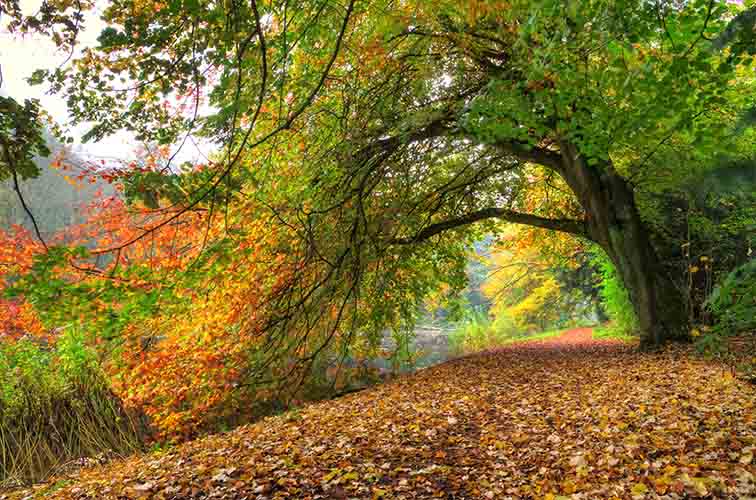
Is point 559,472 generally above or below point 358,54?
below

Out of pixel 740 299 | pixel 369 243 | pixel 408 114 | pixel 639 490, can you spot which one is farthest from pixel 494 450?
pixel 408 114

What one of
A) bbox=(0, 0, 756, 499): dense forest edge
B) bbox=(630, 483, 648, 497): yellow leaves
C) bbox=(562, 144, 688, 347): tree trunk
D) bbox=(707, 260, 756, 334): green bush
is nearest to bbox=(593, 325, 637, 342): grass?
bbox=(0, 0, 756, 499): dense forest edge

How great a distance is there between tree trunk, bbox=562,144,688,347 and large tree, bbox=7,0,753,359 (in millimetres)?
26

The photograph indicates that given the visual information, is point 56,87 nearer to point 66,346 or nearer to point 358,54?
point 358,54

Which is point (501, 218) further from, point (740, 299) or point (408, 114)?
point (740, 299)

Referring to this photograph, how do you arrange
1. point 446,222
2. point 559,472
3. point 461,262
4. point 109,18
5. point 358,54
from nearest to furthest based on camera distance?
point 109,18
point 559,472
point 358,54
point 446,222
point 461,262

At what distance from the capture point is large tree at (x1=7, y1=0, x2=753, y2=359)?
2822mm

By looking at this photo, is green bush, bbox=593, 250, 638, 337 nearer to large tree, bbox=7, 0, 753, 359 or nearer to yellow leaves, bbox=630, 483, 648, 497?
large tree, bbox=7, 0, 753, 359

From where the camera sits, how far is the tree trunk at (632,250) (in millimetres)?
7656

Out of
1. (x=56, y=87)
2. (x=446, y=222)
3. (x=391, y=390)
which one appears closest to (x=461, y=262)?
(x=446, y=222)

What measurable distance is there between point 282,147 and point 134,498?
392 centimetres

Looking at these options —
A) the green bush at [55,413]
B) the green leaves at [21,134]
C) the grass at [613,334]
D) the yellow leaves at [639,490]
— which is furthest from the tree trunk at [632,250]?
the green bush at [55,413]

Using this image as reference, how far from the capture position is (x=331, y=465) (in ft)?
11.1

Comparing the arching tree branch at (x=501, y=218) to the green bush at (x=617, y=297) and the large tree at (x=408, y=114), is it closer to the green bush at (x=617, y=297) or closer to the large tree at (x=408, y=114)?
the large tree at (x=408, y=114)
